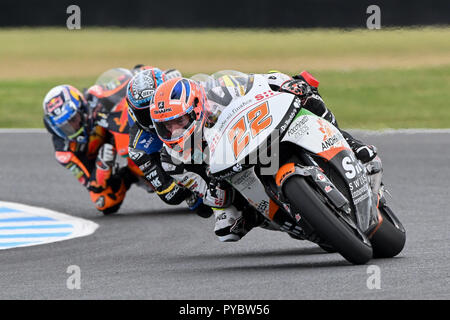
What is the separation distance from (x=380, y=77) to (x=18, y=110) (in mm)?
6825

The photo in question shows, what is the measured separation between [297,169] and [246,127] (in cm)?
43

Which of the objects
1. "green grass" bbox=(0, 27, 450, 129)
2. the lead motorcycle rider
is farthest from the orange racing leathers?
"green grass" bbox=(0, 27, 450, 129)

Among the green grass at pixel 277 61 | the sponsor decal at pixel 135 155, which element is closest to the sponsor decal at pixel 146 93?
the sponsor decal at pixel 135 155

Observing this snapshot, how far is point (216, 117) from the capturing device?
7.16 meters

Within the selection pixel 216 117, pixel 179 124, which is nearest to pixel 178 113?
pixel 179 124

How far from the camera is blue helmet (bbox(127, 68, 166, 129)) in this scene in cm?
866

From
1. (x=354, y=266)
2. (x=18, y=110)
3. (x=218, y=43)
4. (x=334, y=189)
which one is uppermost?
(x=334, y=189)

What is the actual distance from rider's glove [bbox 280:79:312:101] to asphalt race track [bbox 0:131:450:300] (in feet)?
3.74

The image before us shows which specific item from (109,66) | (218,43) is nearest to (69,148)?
(218,43)

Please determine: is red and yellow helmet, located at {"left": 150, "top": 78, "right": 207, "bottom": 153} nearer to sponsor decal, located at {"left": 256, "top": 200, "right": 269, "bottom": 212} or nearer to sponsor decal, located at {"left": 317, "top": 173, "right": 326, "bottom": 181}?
sponsor decal, located at {"left": 256, "top": 200, "right": 269, "bottom": 212}

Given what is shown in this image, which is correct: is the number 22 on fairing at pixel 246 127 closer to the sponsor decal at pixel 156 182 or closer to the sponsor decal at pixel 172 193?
the sponsor decal at pixel 172 193

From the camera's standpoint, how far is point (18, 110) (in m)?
19.8

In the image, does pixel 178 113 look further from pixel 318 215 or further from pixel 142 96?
pixel 142 96
